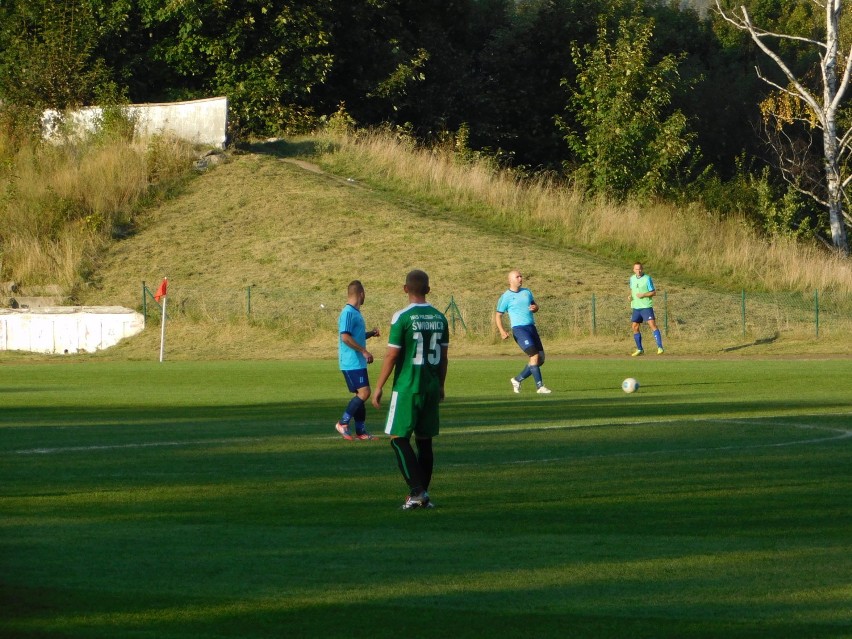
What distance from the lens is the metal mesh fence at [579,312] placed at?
132 feet

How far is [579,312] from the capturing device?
41469 millimetres

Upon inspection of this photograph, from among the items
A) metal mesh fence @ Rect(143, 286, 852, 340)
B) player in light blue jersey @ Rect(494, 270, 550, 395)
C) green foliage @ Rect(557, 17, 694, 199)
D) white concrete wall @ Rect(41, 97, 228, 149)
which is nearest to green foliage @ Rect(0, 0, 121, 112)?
white concrete wall @ Rect(41, 97, 228, 149)

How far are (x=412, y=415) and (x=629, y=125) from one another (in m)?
47.4

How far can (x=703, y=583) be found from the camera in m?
8.11

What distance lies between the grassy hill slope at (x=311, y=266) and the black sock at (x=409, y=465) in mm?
27149

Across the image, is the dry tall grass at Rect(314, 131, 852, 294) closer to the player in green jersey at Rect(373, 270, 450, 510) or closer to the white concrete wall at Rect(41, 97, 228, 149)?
the white concrete wall at Rect(41, 97, 228, 149)

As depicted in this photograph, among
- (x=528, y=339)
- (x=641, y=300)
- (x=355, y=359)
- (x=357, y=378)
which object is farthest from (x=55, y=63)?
(x=357, y=378)

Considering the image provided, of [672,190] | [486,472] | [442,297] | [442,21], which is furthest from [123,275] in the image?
[486,472]

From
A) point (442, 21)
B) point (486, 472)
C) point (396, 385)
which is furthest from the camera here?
point (442, 21)

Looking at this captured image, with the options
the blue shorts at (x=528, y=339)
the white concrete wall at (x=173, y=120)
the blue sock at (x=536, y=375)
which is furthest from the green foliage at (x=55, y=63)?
the blue sock at (x=536, y=375)

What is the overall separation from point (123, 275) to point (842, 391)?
94.6 ft

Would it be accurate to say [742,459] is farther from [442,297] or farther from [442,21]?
[442,21]

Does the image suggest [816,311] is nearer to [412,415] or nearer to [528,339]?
[528,339]

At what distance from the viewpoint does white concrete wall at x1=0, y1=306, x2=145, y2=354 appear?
41.6 meters
